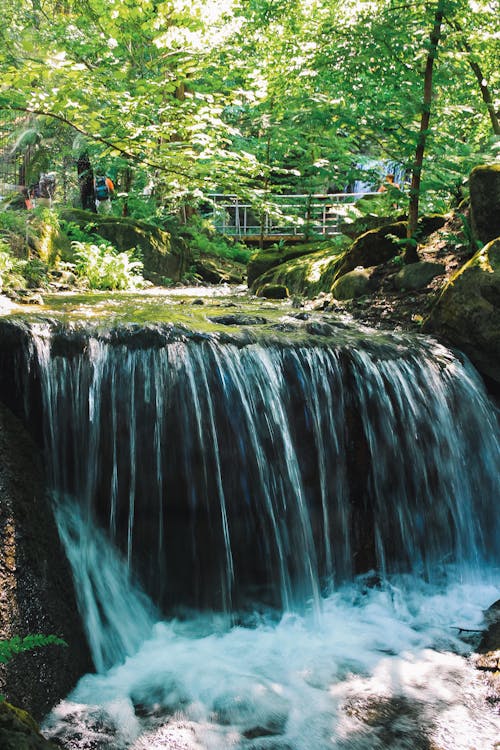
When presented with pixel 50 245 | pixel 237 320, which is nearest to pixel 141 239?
pixel 50 245

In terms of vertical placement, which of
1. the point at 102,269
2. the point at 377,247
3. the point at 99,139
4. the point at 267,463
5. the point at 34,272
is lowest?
the point at 267,463

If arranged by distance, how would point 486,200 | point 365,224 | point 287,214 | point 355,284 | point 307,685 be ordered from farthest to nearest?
point 287,214 < point 365,224 < point 355,284 < point 486,200 < point 307,685

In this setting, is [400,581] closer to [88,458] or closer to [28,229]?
[88,458]

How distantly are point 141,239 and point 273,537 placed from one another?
418 inches

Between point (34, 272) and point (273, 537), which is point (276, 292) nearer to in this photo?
point (34, 272)

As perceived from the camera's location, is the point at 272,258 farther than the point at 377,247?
Yes

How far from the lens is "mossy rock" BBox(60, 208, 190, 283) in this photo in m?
13.5

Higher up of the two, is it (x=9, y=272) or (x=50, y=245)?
(x=50, y=245)

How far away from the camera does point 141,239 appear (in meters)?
13.9

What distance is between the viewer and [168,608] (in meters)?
4.18

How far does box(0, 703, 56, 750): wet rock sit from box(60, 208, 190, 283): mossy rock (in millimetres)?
11891

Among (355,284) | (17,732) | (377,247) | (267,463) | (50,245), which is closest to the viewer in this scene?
(17,732)

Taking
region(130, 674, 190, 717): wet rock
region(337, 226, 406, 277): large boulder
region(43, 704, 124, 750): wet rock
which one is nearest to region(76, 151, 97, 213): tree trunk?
region(337, 226, 406, 277): large boulder

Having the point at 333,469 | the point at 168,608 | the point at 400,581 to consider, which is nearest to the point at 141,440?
the point at 168,608
